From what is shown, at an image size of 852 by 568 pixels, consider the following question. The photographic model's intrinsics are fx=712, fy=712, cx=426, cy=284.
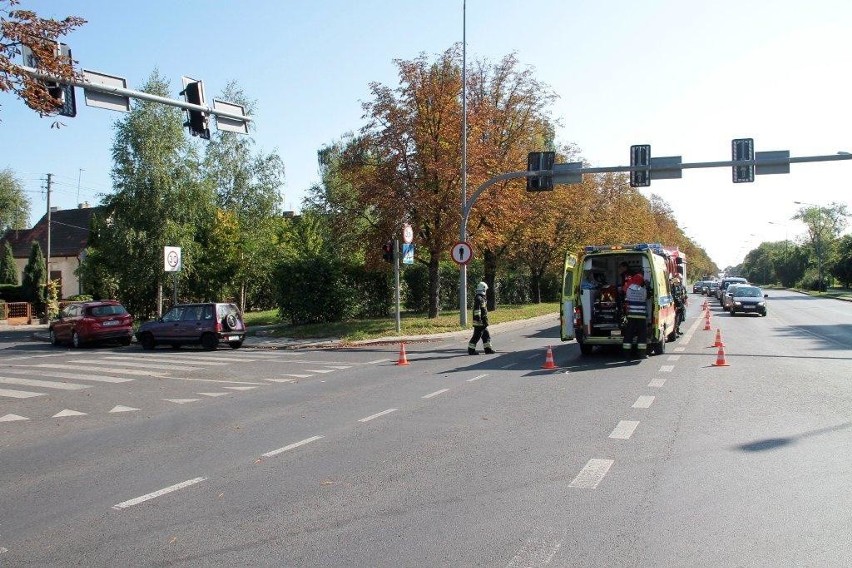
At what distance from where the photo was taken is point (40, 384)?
14.6m

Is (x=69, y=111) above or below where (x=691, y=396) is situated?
above

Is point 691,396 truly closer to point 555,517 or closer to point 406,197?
point 555,517

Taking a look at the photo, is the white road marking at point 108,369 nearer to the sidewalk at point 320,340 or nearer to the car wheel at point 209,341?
the car wheel at point 209,341

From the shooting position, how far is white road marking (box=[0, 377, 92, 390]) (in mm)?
14094

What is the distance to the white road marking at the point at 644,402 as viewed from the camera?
1018 cm

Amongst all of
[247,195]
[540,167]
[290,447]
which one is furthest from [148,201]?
[290,447]

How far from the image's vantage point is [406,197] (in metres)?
25.6

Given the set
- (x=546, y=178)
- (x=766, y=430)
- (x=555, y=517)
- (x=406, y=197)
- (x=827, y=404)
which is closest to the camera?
(x=555, y=517)

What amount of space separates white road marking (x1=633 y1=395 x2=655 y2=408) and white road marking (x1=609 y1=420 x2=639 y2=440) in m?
1.18

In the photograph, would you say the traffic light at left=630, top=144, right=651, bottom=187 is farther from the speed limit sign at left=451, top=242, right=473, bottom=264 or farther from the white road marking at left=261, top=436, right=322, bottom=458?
the white road marking at left=261, top=436, right=322, bottom=458

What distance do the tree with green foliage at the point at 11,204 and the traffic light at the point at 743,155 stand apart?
201 feet

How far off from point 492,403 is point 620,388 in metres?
2.48

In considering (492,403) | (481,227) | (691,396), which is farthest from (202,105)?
(481,227)

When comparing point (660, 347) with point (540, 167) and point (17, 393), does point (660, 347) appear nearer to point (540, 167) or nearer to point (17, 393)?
point (540, 167)
